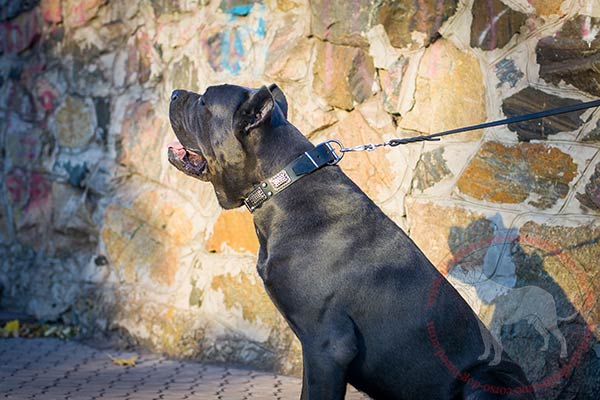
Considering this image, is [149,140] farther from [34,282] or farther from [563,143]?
[563,143]

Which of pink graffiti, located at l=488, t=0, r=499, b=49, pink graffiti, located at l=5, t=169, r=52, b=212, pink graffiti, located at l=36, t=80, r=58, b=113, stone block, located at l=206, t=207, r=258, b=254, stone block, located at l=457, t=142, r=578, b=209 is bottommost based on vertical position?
stone block, located at l=206, t=207, r=258, b=254

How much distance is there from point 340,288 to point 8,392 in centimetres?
201

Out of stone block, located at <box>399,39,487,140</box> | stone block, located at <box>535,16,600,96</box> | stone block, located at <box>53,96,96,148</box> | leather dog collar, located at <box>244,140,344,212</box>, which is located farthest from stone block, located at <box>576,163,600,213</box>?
stone block, located at <box>53,96,96,148</box>

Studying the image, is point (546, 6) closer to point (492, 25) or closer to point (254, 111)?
point (492, 25)

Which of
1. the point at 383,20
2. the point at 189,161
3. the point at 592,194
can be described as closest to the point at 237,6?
the point at 383,20

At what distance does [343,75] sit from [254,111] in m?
1.34

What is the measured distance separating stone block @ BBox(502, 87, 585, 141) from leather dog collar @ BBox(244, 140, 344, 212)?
1.05m

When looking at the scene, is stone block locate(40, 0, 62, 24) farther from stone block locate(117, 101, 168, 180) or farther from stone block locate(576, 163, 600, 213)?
stone block locate(576, 163, 600, 213)

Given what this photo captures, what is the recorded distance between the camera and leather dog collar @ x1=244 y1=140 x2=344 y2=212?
294 cm

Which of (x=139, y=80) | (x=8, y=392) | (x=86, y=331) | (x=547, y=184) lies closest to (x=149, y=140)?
(x=139, y=80)

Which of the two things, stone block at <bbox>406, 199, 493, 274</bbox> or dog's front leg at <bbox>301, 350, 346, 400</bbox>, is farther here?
stone block at <bbox>406, 199, 493, 274</bbox>

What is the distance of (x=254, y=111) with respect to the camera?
298cm

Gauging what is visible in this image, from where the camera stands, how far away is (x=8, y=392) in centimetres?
398

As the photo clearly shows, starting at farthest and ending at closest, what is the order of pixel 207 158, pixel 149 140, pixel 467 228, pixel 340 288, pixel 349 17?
pixel 149 140, pixel 349 17, pixel 467 228, pixel 207 158, pixel 340 288
